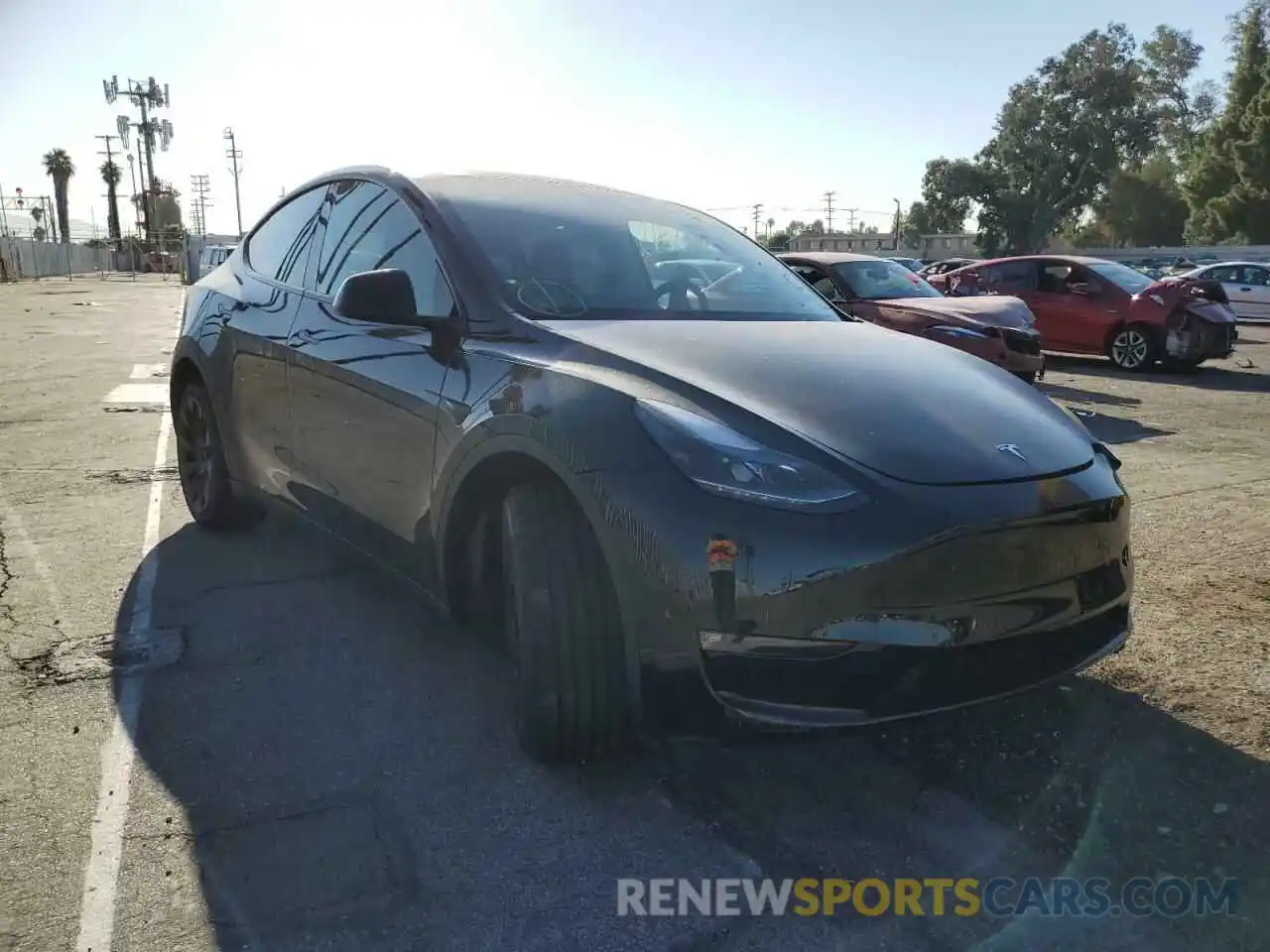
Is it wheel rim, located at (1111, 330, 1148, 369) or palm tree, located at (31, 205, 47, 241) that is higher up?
palm tree, located at (31, 205, 47, 241)

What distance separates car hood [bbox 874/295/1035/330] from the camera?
9641 millimetres

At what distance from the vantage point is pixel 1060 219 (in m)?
65.2

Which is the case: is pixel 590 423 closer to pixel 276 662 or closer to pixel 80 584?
pixel 276 662

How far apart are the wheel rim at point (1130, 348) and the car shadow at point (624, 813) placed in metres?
11.5

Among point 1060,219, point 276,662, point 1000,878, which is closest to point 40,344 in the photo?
point 276,662

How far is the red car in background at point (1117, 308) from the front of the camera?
1316 centimetres

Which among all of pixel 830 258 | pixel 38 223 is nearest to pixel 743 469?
pixel 830 258

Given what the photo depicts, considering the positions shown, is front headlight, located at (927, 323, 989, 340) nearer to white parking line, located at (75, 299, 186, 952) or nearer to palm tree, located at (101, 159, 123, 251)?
white parking line, located at (75, 299, 186, 952)

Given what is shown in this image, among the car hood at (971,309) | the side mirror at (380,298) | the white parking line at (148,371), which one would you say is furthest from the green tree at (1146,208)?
the side mirror at (380,298)

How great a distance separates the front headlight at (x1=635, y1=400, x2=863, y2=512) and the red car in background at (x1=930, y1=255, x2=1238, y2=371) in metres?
12.6

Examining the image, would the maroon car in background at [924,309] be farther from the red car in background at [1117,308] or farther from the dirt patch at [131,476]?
the dirt patch at [131,476]

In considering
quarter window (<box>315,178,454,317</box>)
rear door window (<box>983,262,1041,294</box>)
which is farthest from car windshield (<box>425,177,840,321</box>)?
rear door window (<box>983,262,1041,294</box>)

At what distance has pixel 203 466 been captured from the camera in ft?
16.6

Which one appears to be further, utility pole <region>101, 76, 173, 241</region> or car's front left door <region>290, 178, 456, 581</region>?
utility pole <region>101, 76, 173, 241</region>
